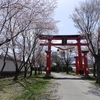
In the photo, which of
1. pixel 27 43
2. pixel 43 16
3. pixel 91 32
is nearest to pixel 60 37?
pixel 27 43

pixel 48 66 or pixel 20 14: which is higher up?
pixel 20 14

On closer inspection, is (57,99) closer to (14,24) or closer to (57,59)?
(14,24)

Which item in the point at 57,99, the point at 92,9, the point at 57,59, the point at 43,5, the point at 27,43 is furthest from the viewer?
the point at 57,59

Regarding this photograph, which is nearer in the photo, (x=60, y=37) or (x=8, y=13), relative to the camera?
(x=8, y=13)

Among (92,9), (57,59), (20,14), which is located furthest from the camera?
(57,59)

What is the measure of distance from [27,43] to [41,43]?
446 cm

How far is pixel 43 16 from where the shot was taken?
9.38m

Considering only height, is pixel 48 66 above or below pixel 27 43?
below

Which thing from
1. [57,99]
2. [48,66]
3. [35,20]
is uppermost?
[35,20]

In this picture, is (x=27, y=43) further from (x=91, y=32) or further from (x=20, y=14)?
(x=20, y=14)

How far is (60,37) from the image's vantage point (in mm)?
25047

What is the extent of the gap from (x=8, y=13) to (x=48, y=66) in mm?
16839

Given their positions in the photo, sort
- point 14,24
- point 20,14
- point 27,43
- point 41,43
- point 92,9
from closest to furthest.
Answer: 1. point 20,14
2. point 14,24
3. point 92,9
4. point 27,43
5. point 41,43

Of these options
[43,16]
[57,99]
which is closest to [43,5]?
[43,16]
